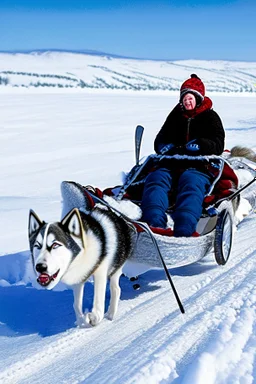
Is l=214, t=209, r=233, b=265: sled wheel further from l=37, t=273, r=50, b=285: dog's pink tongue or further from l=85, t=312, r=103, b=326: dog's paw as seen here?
l=37, t=273, r=50, b=285: dog's pink tongue

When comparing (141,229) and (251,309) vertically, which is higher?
(141,229)

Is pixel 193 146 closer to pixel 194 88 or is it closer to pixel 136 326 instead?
pixel 194 88

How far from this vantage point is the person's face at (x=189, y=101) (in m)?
4.27

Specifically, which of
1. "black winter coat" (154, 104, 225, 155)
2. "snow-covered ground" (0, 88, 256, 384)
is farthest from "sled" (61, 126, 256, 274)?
"snow-covered ground" (0, 88, 256, 384)

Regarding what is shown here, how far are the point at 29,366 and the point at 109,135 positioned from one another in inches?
405

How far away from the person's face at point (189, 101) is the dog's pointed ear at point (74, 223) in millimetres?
2021

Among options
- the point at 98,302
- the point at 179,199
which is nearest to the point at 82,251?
the point at 98,302

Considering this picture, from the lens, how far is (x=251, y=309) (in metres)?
2.89

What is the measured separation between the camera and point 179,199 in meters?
3.76

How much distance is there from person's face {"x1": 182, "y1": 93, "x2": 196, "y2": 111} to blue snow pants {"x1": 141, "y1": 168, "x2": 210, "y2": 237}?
1.86ft

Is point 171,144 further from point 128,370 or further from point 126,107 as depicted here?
point 126,107

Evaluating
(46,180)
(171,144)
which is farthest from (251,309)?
(46,180)

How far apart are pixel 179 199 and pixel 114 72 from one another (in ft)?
180

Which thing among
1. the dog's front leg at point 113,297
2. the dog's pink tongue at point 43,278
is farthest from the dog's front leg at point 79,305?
the dog's pink tongue at point 43,278
